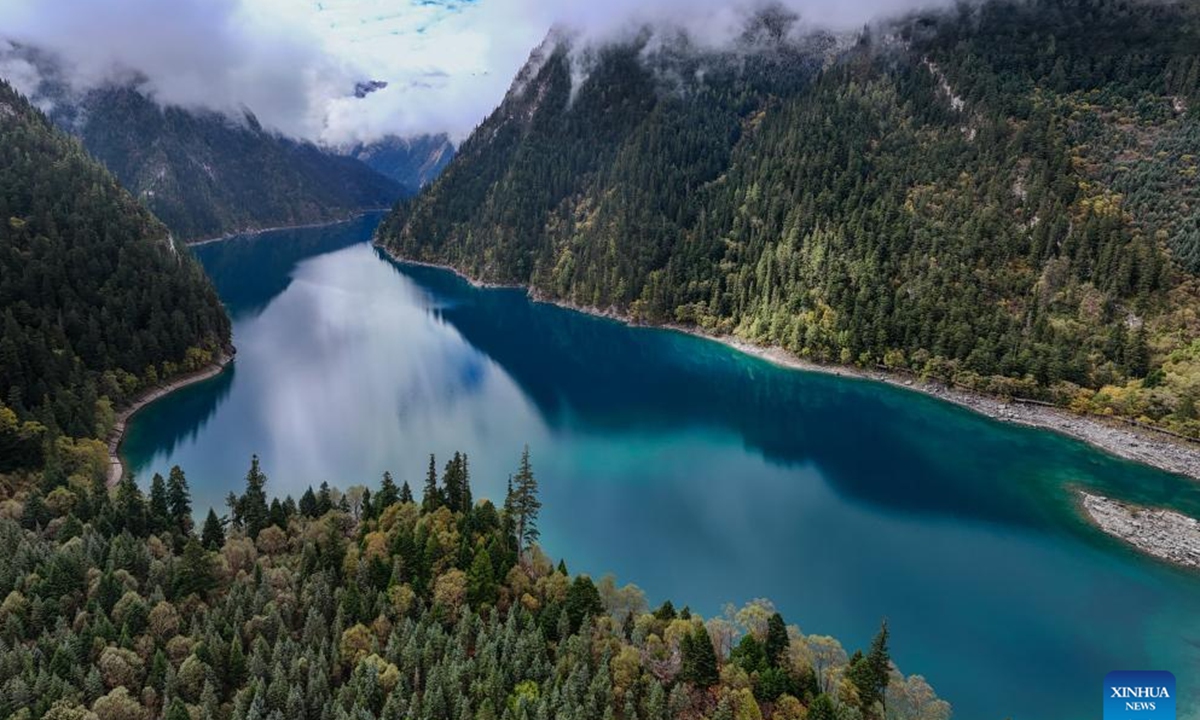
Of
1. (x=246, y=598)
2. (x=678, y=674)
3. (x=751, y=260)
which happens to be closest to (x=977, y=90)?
(x=751, y=260)

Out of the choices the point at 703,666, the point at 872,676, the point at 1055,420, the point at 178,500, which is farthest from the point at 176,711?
the point at 1055,420

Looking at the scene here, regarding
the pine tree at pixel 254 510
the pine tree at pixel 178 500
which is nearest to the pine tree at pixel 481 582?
the pine tree at pixel 254 510

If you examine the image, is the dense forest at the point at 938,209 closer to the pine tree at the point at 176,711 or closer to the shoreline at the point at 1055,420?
the shoreline at the point at 1055,420

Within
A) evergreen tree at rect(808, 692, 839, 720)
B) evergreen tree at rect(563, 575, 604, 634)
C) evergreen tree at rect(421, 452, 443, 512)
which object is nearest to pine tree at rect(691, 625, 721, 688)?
evergreen tree at rect(808, 692, 839, 720)

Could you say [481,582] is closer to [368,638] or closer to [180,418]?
[368,638]

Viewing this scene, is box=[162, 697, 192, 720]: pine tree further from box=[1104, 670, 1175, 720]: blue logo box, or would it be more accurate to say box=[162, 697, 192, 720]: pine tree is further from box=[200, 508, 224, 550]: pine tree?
box=[1104, 670, 1175, 720]: blue logo box

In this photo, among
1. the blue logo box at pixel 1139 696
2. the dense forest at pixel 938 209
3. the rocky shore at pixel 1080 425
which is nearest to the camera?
the blue logo box at pixel 1139 696
